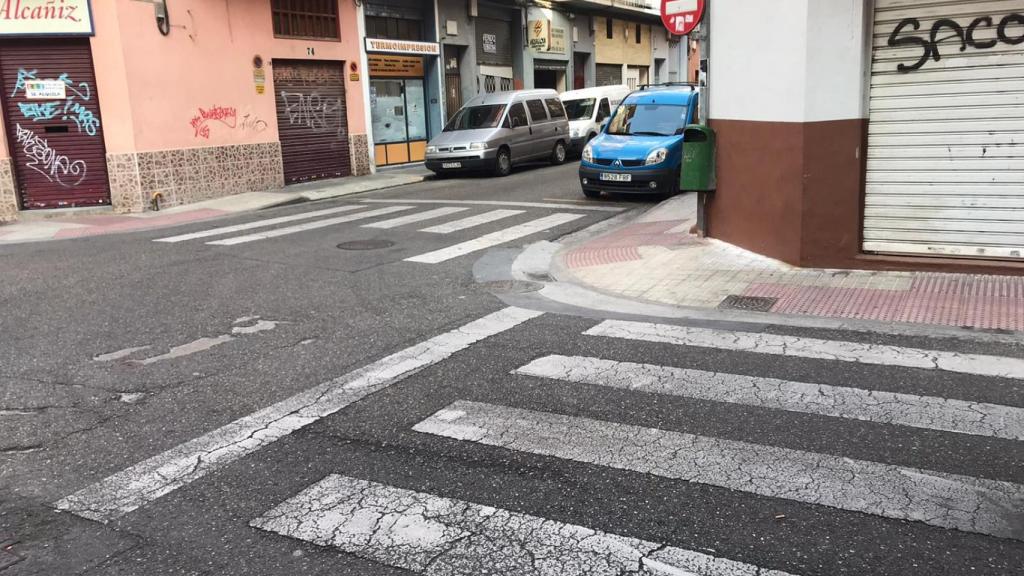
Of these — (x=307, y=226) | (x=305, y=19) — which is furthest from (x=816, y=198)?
(x=305, y=19)

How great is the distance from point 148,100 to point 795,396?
48.5ft

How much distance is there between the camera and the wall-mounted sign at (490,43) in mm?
27094

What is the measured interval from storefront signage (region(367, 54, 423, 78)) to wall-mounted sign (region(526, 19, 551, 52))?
6523mm

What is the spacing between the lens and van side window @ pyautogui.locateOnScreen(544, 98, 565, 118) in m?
21.9

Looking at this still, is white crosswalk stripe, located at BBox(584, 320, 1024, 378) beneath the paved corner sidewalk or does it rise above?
beneath

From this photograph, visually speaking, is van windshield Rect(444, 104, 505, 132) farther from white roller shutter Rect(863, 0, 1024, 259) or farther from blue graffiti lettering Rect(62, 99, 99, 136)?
white roller shutter Rect(863, 0, 1024, 259)

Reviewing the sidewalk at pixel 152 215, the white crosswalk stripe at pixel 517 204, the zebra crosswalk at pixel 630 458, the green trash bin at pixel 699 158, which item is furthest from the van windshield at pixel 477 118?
the zebra crosswalk at pixel 630 458

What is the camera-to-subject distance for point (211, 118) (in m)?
17.2

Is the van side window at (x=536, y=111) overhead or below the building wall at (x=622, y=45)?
below

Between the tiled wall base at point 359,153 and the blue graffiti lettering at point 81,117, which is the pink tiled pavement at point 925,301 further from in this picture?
the tiled wall base at point 359,153

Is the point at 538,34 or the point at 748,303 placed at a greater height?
the point at 538,34

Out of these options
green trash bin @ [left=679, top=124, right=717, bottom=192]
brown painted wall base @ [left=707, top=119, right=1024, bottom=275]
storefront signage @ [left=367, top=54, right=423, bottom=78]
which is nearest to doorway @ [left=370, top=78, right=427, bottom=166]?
storefront signage @ [left=367, top=54, right=423, bottom=78]

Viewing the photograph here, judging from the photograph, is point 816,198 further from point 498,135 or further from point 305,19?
point 305,19

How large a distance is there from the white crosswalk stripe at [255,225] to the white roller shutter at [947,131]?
9.47 metres
